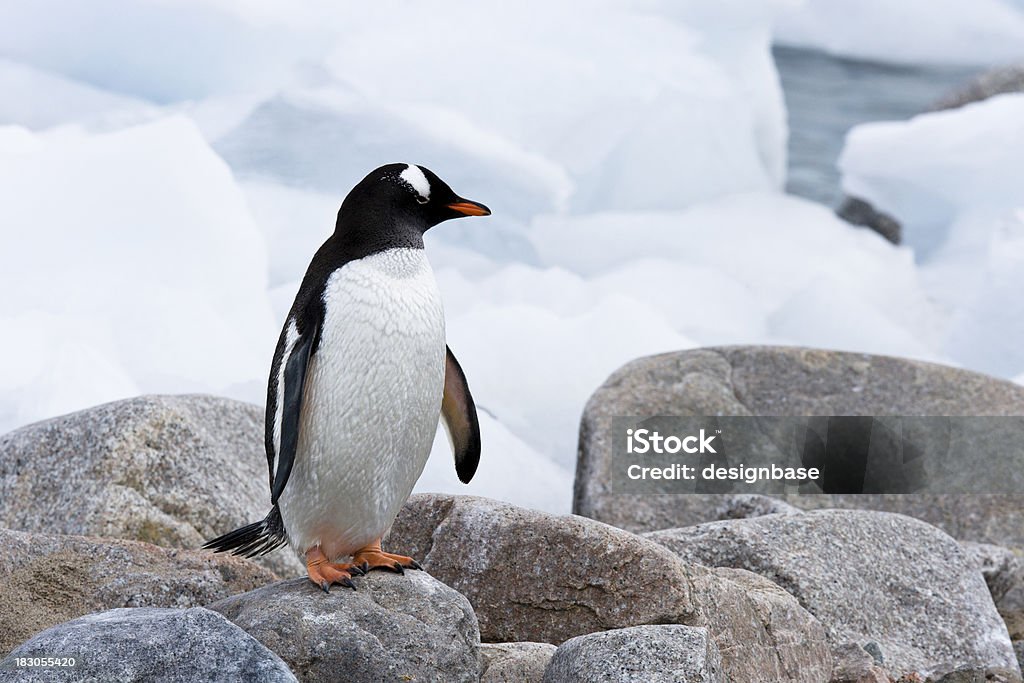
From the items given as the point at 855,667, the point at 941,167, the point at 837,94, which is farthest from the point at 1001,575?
the point at 837,94

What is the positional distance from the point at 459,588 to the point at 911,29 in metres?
14.9

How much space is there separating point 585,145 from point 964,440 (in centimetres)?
460

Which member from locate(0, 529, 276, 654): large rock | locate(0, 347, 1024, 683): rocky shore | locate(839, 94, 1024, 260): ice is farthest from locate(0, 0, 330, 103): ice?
locate(0, 529, 276, 654): large rock

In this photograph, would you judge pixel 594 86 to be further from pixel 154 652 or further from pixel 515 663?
pixel 154 652

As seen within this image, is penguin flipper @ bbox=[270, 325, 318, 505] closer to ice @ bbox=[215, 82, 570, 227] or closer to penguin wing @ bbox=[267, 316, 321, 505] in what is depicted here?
penguin wing @ bbox=[267, 316, 321, 505]

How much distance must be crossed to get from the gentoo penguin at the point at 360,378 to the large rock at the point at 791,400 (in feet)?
6.61

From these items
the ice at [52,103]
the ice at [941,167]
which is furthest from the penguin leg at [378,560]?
the ice at [941,167]

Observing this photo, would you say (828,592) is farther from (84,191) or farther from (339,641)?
(84,191)

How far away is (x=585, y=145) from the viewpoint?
941cm

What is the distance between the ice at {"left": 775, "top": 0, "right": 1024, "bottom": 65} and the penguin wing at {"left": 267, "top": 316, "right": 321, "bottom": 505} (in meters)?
14.3

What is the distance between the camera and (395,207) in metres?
2.87

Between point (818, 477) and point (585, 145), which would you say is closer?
point (818, 477)

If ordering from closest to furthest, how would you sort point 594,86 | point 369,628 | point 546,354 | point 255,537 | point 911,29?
point 369,628 → point 255,537 → point 546,354 → point 594,86 → point 911,29

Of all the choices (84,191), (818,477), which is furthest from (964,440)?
(84,191)
